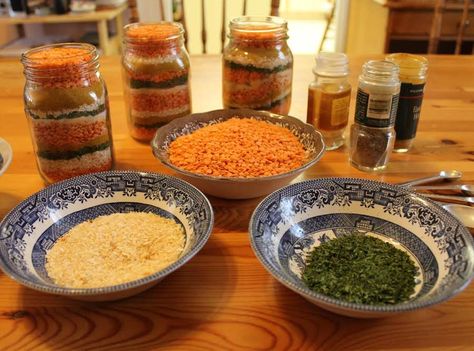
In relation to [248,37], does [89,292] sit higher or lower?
lower

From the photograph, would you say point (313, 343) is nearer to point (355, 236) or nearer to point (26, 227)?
point (355, 236)

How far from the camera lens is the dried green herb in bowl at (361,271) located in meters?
0.63

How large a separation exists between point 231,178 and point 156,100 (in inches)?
14.0

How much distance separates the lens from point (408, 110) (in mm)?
1056

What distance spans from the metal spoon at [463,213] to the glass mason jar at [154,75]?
25.1 inches

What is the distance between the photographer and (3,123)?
4.23ft

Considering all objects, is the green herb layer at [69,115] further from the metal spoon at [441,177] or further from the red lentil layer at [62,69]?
the metal spoon at [441,177]

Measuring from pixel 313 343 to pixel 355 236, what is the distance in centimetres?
22

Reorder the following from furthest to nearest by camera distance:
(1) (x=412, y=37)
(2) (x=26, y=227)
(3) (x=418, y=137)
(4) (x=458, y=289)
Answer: (1) (x=412, y=37), (3) (x=418, y=137), (2) (x=26, y=227), (4) (x=458, y=289)

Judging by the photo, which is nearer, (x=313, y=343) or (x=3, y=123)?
(x=313, y=343)

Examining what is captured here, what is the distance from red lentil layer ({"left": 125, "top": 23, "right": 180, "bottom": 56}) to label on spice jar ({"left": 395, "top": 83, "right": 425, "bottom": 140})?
525 millimetres

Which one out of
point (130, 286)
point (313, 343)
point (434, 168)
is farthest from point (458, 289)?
point (434, 168)

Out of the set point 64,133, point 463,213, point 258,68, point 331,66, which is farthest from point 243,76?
point 463,213

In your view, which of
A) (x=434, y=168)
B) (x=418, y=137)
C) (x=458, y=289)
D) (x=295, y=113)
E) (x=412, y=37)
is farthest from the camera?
(x=412, y=37)
